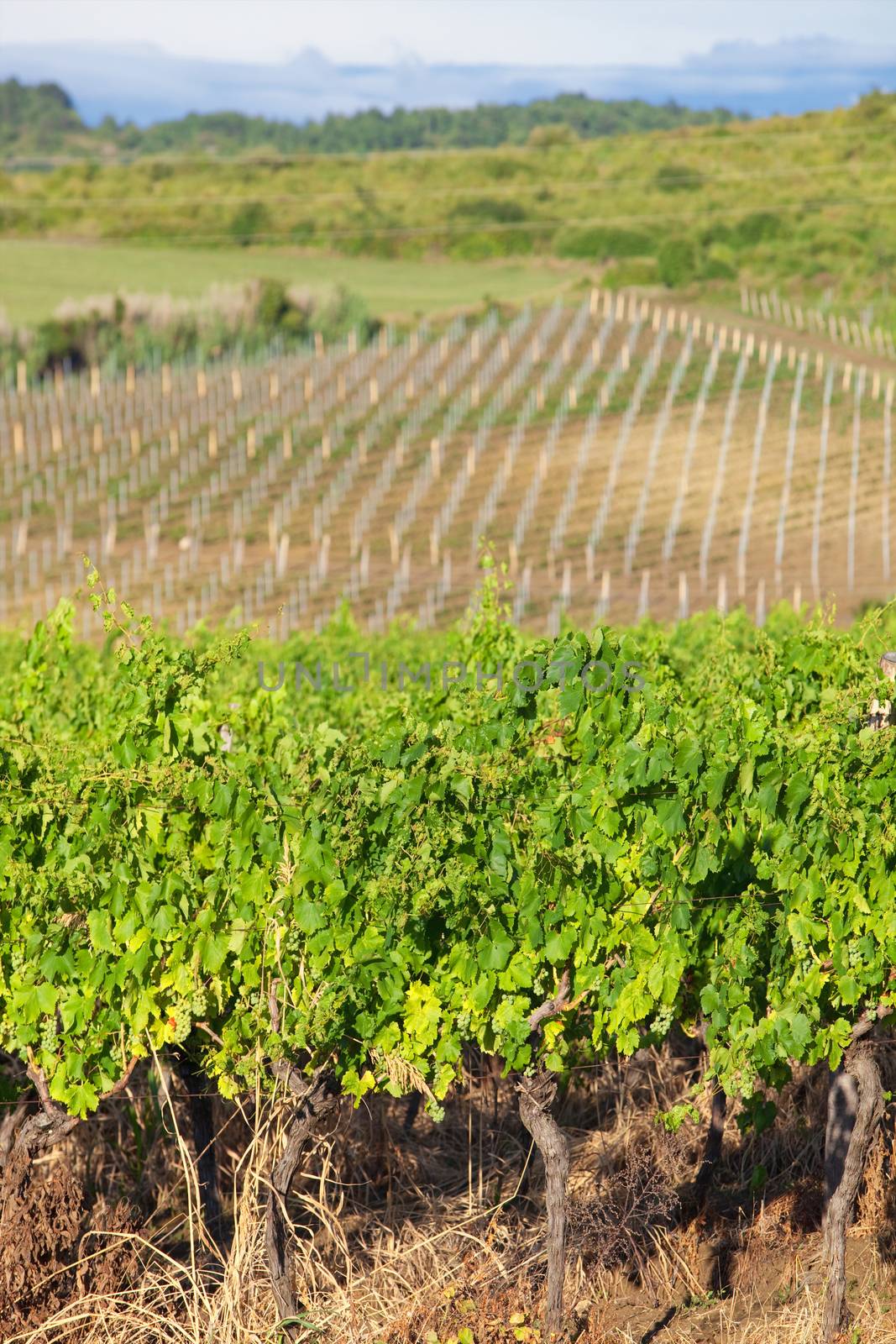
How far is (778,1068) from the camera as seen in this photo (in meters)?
6.39

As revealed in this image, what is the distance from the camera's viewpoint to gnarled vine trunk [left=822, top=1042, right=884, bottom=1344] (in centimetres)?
612

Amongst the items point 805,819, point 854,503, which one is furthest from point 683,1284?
point 854,503

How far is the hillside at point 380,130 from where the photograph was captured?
16325 cm

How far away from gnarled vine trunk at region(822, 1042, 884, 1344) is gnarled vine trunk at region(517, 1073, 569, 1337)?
1.10 meters

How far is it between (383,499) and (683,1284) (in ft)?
108

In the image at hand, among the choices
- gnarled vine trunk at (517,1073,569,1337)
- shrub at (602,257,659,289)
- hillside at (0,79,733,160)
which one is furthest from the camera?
hillside at (0,79,733,160)

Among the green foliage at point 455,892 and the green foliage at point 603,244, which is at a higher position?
the green foliage at point 603,244

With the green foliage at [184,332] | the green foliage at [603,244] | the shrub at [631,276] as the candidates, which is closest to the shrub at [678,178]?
the green foliage at [603,244]

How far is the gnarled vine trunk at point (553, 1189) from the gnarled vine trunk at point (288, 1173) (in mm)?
852

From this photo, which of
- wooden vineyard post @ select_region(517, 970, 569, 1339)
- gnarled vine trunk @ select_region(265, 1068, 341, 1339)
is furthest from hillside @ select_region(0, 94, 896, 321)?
gnarled vine trunk @ select_region(265, 1068, 341, 1339)

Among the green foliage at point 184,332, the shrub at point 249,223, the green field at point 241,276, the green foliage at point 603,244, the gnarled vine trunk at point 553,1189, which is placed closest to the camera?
the gnarled vine trunk at point 553,1189

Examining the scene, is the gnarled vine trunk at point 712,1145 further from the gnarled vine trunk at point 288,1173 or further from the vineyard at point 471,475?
the vineyard at point 471,475

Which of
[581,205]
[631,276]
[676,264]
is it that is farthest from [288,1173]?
[581,205]

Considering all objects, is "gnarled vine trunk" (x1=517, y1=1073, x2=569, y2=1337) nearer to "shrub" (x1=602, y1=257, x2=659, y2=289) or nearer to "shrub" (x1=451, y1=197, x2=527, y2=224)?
"shrub" (x1=602, y1=257, x2=659, y2=289)
